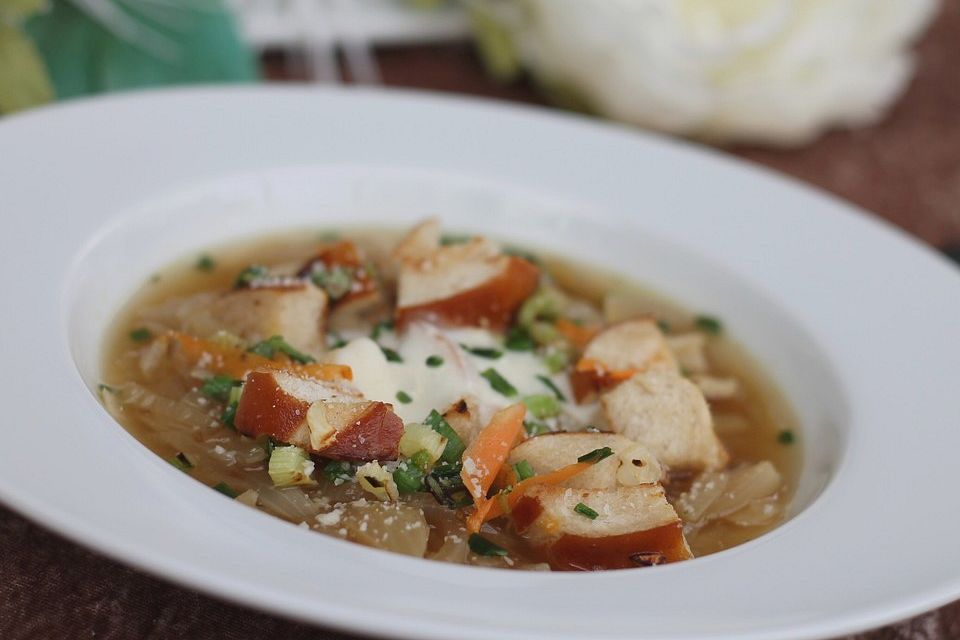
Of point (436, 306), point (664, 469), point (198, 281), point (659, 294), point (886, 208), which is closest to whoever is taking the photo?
point (664, 469)

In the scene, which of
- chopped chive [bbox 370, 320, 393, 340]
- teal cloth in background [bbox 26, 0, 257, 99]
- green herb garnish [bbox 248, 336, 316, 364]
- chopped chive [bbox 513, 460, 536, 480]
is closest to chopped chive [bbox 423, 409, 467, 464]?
chopped chive [bbox 513, 460, 536, 480]

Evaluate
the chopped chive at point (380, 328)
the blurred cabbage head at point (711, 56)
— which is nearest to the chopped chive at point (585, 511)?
the chopped chive at point (380, 328)

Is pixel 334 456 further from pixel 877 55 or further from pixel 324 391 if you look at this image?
pixel 877 55

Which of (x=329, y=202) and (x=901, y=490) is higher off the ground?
(x=901, y=490)

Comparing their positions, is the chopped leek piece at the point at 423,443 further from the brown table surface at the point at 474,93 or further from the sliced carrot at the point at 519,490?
the brown table surface at the point at 474,93

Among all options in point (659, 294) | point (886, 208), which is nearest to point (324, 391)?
point (659, 294)

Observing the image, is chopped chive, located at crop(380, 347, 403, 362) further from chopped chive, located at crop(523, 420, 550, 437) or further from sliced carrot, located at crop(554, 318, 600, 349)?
sliced carrot, located at crop(554, 318, 600, 349)
